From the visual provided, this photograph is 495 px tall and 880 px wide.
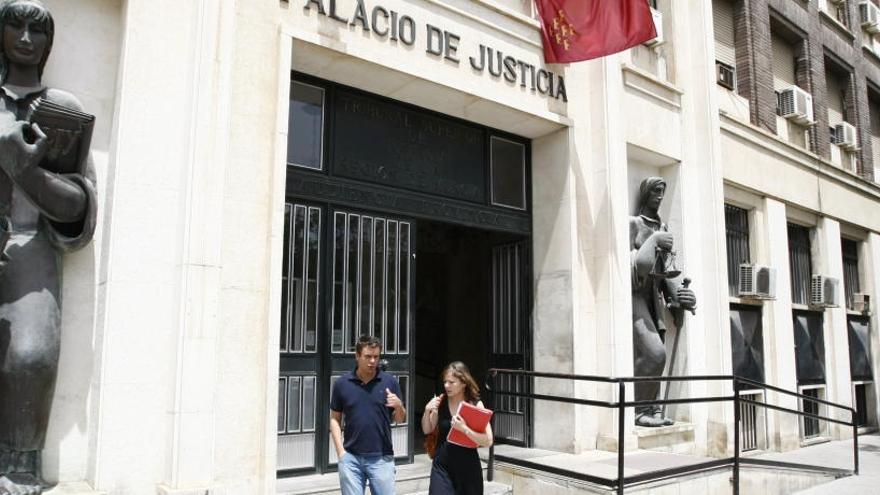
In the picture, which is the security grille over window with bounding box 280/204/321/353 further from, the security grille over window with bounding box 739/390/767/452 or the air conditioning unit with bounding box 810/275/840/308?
→ the air conditioning unit with bounding box 810/275/840/308

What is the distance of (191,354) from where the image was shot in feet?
17.2

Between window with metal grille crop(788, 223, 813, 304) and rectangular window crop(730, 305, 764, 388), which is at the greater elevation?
window with metal grille crop(788, 223, 813, 304)

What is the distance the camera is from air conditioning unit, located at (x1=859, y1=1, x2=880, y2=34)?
1770 centimetres

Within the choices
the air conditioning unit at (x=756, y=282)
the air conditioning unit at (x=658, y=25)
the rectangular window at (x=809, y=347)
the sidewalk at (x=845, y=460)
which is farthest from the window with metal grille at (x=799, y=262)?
the air conditioning unit at (x=658, y=25)

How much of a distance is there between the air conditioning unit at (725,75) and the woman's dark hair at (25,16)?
10.8m

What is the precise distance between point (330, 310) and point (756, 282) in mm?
8060

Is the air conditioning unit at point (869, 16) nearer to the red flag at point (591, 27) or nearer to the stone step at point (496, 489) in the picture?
the red flag at point (591, 27)

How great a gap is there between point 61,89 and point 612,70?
668 cm

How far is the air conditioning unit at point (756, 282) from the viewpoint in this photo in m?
11.8

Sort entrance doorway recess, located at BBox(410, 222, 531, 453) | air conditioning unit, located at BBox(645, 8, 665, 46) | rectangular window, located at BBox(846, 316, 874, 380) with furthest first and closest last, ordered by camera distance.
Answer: rectangular window, located at BBox(846, 316, 874, 380) < air conditioning unit, located at BBox(645, 8, 665, 46) < entrance doorway recess, located at BBox(410, 222, 531, 453)

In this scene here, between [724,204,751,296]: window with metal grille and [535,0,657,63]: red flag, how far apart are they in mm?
4816

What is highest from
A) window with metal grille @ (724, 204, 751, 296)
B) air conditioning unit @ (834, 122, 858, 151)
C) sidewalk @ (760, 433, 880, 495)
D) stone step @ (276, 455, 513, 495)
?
air conditioning unit @ (834, 122, 858, 151)

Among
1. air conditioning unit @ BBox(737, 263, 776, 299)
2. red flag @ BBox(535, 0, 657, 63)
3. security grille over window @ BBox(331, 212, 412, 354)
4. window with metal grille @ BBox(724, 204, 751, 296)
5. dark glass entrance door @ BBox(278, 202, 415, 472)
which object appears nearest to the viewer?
dark glass entrance door @ BBox(278, 202, 415, 472)

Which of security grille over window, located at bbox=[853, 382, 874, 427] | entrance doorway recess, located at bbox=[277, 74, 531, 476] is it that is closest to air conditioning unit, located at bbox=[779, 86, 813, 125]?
security grille over window, located at bbox=[853, 382, 874, 427]
